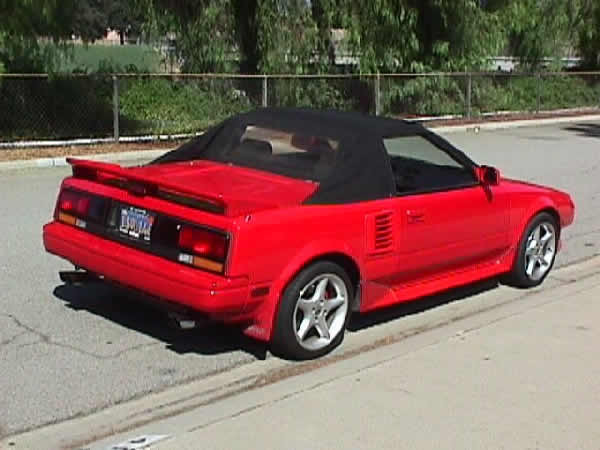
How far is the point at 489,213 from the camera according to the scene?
6555mm

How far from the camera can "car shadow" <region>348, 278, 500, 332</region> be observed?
6.34 metres

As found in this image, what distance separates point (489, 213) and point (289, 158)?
1606mm

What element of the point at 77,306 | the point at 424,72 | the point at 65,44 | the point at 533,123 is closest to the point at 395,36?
the point at 424,72

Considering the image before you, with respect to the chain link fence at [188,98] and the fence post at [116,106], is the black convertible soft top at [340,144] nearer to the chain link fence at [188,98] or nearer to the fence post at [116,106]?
the fence post at [116,106]

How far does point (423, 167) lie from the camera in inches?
252

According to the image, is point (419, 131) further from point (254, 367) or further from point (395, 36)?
point (395, 36)

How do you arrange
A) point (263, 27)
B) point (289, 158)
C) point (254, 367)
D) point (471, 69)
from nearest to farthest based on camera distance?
point (254, 367) → point (289, 158) → point (263, 27) → point (471, 69)

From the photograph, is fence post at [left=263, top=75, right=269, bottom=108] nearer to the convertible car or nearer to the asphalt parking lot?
the asphalt parking lot

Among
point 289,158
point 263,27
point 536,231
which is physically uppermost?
point 263,27

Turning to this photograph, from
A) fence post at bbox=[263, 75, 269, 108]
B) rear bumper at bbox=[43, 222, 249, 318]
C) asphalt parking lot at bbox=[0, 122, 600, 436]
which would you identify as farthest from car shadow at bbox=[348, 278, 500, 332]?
fence post at bbox=[263, 75, 269, 108]

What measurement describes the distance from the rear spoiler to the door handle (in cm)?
146

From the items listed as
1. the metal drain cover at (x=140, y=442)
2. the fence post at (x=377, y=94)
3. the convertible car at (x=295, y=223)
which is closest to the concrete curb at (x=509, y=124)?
the fence post at (x=377, y=94)

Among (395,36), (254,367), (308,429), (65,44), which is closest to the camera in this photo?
(308,429)

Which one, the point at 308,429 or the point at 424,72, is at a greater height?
the point at 424,72
